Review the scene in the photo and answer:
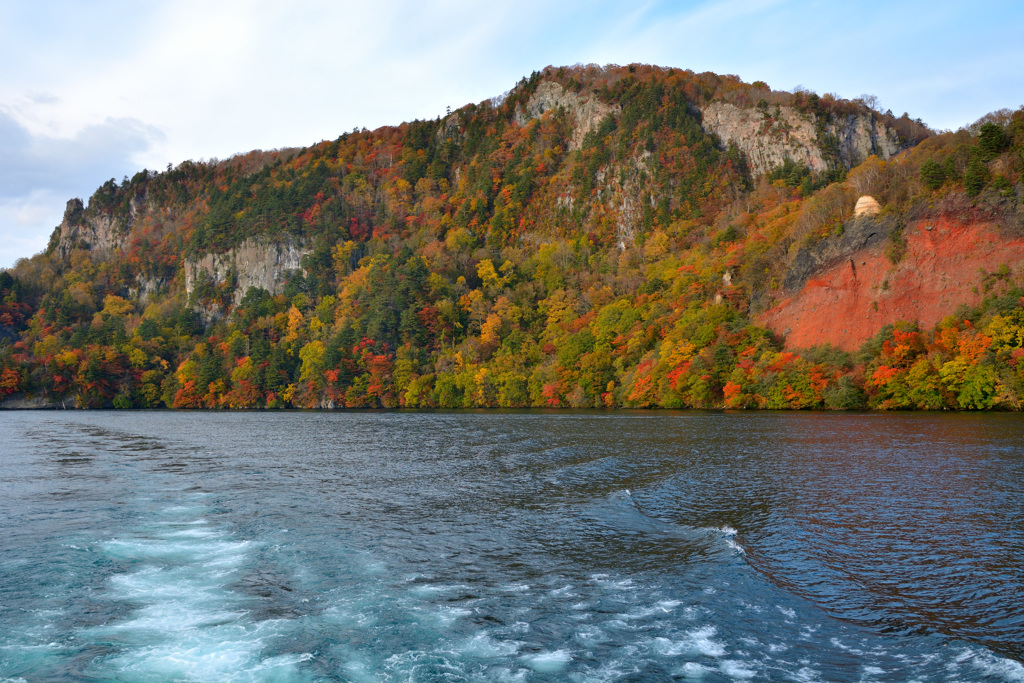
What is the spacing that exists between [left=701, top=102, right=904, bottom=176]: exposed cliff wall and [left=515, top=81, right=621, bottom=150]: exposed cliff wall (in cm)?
3721

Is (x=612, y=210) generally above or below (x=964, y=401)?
above

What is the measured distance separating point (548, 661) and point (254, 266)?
174706 mm

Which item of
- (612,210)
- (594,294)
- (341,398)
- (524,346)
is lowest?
Answer: (341,398)

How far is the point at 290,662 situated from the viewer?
1043 cm

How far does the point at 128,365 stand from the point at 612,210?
113640mm

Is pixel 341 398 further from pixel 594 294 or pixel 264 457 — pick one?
pixel 264 457

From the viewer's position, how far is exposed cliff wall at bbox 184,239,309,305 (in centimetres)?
16600

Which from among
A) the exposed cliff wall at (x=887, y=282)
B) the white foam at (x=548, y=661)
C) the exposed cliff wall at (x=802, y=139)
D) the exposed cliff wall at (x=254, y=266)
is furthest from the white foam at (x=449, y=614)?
the exposed cliff wall at (x=254, y=266)

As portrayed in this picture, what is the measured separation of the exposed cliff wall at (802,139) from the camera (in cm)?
13088

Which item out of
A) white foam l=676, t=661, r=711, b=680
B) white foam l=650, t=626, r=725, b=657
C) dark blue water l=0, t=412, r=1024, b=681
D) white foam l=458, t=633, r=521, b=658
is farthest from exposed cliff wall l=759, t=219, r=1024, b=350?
white foam l=458, t=633, r=521, b=658

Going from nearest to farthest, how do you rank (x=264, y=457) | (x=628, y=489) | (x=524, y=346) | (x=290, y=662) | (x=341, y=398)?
(x=290, y=662) → (x=628, y=489) → (x=264, y=457) → (x=524, y=346) → (x=341, y=398)

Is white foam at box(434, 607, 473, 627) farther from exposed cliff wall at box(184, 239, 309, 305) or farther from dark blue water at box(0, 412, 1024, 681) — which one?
exposed cliff wall at box(184, 239, 309, 305)

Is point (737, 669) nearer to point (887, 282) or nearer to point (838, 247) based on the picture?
point (887, 282)

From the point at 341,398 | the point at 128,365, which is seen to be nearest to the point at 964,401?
the point at 341,398
